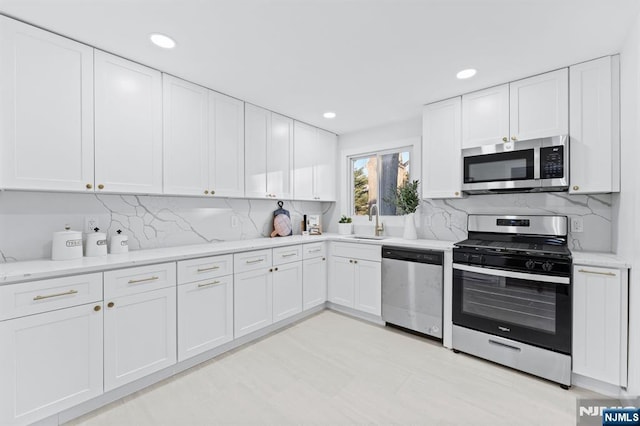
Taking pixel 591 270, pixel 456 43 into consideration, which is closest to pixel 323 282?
pixel 591 270

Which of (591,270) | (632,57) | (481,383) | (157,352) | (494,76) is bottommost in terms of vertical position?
(481,383)

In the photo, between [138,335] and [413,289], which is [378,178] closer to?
[413,289]

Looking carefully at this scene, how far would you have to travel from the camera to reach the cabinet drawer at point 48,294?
146 cm

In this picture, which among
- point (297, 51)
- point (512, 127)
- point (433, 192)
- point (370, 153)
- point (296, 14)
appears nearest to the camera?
point (296, 14)

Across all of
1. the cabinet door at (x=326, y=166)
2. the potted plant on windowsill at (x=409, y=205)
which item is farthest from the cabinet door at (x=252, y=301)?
the potted plant on windowsill at (x=409, y=205)

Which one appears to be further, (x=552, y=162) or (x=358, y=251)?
(x=358, y=251)

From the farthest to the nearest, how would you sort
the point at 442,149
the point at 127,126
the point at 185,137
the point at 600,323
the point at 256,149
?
the point at 256,149
the point at 442,149
the point at 185,137
the point at 127,126
the point at 600,323

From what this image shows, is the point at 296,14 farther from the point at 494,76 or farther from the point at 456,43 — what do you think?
the point at 494,76

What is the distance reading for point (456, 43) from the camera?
1.96 metres

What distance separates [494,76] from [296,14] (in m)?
1.82

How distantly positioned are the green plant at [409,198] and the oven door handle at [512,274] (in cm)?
98

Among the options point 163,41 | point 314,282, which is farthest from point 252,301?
point 163,41

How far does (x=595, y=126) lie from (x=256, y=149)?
300 centimetres

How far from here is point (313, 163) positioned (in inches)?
152
